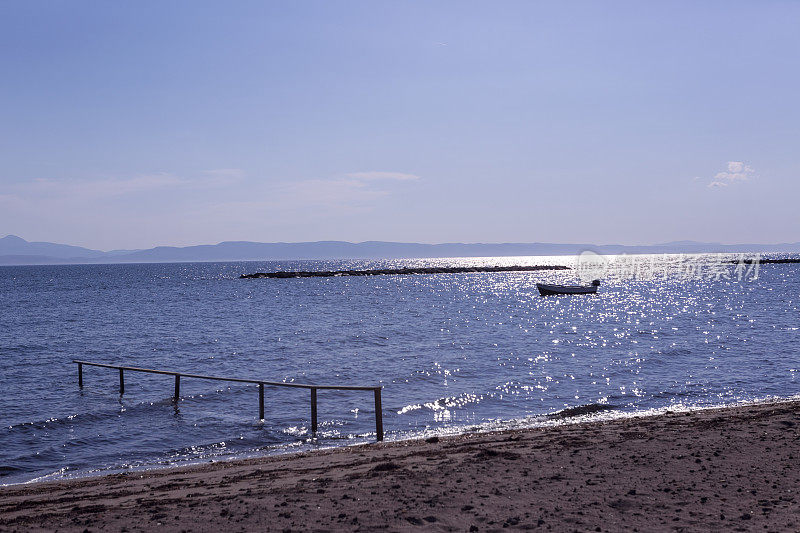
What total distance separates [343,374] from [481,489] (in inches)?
744

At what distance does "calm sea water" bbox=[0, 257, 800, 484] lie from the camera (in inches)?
718

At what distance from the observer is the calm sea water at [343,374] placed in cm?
1823

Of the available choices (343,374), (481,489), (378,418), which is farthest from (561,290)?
(481,489)

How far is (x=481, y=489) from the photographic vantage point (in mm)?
9836

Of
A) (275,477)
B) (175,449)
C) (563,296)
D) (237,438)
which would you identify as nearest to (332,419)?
(237,438)

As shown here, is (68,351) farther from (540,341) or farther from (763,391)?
(763,391)

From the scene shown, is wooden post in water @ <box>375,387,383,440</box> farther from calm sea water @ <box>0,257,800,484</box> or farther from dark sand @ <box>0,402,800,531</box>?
dark sand @ <box>0,402,800,531</box>

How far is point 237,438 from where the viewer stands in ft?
59.1

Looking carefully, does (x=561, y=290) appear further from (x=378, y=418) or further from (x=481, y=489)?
(x=481, y=489)

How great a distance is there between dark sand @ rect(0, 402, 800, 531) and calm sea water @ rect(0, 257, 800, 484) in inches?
160

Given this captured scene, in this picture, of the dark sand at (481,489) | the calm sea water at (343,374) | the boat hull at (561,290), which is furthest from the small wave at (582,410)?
the boat hull at (561,290)

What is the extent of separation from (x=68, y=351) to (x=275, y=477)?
3153 centimetres

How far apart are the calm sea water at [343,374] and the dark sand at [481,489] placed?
13.3ft

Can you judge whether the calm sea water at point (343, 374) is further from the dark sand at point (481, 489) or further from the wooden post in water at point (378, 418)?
the dark sand at point (481, 489)
